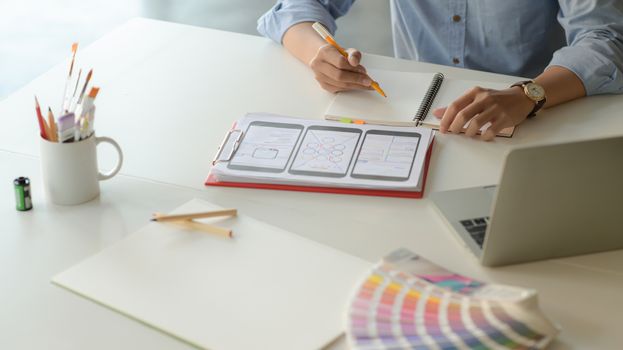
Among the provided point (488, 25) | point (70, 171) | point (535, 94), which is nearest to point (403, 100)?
point (535, 94)

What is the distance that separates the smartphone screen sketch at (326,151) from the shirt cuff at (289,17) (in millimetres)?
482

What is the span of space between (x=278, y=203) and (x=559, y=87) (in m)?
0.68

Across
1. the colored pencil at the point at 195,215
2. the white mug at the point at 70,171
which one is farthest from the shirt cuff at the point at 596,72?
the white mug at the point at 70,171

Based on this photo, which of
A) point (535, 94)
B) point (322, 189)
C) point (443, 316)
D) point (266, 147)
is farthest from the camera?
point (535, 94)

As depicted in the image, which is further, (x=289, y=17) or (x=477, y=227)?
(x=289, y=17)

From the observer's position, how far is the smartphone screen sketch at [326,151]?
144 cm

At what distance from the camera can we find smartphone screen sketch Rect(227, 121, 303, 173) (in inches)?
57.2

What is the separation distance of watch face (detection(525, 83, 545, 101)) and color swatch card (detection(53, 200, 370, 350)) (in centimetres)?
62

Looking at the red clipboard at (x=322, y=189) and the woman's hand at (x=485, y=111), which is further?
the woman's hand at (x=485, y=111)

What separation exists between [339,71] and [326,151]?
0.29 meters

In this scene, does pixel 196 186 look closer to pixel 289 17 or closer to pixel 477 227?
pixel 477 227

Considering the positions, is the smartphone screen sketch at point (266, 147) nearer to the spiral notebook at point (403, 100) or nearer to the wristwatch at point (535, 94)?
the spiral notebook at point (403, 100)

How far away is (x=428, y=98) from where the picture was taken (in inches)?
66.7

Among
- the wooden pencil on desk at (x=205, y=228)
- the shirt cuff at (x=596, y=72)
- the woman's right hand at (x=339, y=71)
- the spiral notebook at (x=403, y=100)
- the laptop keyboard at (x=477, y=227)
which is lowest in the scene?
the wooden pencil on desk at (x=205, y=228)
